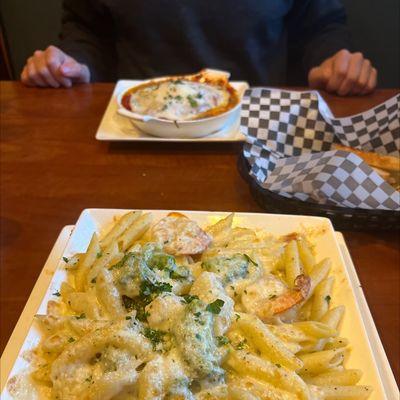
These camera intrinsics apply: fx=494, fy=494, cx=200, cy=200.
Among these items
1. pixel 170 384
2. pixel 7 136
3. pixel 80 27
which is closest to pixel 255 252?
pixel 170 384

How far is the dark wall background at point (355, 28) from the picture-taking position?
2.74 meters

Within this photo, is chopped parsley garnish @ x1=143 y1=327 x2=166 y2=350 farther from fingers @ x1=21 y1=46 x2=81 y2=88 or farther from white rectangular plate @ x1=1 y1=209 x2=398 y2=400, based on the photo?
fingers @ x1=21 y1=46 x2=81 y2=88

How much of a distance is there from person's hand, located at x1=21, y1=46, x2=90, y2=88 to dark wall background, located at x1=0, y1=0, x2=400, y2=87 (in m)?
1.29

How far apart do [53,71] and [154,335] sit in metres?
→ 1.48

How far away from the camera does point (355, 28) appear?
2.80 meters

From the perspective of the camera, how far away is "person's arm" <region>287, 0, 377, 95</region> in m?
1.91

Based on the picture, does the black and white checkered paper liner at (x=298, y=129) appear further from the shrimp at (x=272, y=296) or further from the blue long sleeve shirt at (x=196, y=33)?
the blue long sleeve shirt at (x=196, y=33)

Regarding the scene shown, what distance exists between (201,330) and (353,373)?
0.26 metres

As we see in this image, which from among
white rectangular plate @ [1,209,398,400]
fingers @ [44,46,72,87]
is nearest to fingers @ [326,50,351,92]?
white rectangular plate @ [1,209,398,400]

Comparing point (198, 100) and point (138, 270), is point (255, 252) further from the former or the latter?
point (198, 100)

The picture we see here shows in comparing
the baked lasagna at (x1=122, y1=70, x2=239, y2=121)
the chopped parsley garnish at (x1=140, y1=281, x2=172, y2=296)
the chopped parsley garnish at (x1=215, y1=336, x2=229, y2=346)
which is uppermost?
the chopped parsley garnish at (x1=140, y1=281, x2=172, y2=296)

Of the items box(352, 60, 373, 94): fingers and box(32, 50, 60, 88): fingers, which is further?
box(32, 50, 60, 88): fingers

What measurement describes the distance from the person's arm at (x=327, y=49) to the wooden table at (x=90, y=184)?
7 cm

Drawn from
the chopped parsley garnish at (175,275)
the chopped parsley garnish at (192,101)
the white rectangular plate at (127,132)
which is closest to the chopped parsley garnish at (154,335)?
the chopped parsley garnish at (175,275)
